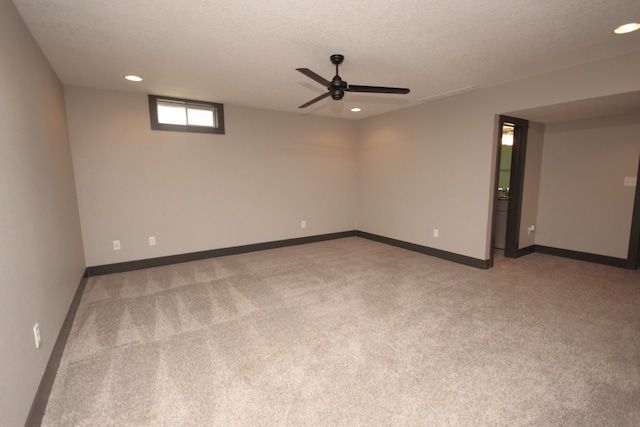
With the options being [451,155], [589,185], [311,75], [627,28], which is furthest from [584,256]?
Result: [311,75]

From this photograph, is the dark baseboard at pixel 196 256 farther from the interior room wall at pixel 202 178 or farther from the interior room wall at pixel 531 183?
the interior room wall at pixel 531 183

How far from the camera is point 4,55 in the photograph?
174cm

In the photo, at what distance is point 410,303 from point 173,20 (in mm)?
3177

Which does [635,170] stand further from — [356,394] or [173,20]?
[173,20]

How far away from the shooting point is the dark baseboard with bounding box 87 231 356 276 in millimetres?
4000

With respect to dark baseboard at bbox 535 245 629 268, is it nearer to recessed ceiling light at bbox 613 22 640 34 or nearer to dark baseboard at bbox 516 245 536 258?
dark baseboard at bbox 516 245 536 258

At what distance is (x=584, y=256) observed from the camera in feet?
14.5

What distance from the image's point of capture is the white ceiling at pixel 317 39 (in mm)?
1998

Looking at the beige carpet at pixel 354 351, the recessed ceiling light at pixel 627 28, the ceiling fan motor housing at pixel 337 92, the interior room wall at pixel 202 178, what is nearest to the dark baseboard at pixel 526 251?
the beige carpet at pixel 354 351

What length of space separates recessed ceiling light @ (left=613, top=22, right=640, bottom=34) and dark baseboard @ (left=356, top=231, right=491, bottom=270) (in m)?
2.73

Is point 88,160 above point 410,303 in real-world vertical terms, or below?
above

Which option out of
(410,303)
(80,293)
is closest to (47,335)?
(80,293)

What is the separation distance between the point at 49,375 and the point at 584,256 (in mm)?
6229

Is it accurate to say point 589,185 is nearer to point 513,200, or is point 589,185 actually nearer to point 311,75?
point 513,200
